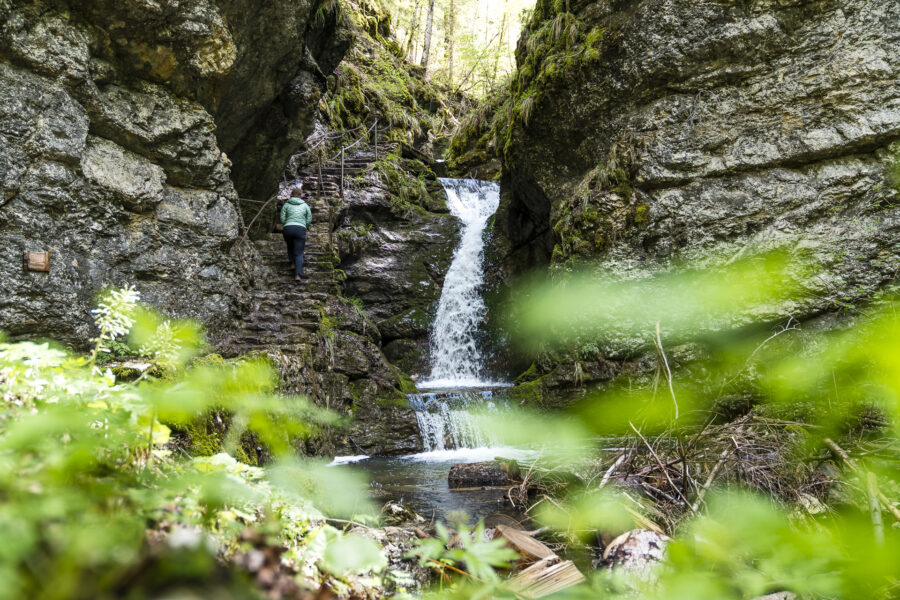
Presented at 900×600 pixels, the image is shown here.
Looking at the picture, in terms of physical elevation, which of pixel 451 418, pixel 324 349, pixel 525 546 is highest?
pixel 324 349

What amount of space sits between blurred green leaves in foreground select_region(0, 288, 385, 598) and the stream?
291 centimetres

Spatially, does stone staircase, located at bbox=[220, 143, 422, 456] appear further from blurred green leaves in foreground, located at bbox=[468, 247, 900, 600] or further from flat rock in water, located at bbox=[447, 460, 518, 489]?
blurred green leaves in foreground, located at bbox=[468, 247, 900, 600]

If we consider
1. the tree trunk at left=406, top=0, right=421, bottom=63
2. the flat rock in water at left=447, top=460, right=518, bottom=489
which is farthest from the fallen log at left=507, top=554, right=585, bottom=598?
the tree trunk at left=406, top=0, right=421, bottom=63

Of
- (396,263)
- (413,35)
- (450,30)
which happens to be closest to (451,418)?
(396,263)

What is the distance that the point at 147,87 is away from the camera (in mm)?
5535

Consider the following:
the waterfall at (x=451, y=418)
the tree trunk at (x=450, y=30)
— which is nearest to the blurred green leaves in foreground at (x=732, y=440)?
the waterfall at (x=451, y=418)

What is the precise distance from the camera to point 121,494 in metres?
0.89

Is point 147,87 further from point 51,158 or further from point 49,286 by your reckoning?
point 49,286

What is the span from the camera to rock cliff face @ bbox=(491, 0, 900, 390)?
652 centimetres

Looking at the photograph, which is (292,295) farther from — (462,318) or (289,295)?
(462,318)

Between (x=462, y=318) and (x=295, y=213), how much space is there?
4.87 m

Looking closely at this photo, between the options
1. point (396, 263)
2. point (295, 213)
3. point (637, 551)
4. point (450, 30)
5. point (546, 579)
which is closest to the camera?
point (546, 579)

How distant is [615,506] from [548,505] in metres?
1.40

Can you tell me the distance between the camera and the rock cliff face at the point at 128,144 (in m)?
4.26
